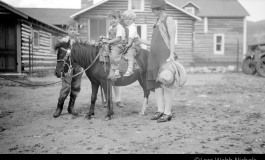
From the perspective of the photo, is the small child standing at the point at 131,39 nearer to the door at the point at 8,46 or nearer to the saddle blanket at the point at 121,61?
the saddle blanket at the point at 121,61

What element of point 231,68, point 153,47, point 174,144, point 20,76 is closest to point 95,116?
point 153,47

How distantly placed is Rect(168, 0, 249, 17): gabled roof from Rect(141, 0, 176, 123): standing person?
77.7ft

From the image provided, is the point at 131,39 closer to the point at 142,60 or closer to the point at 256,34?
the point at 142,60

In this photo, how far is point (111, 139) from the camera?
13.7 feet

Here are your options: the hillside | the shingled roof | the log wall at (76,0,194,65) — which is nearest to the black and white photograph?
Answer: the log wall at (76,0,194,65)

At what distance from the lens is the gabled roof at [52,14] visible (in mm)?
29559

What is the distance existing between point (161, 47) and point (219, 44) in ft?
80.6

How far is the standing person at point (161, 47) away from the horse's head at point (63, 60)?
166 centimetres

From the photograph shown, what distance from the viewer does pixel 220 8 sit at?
28.8 meters

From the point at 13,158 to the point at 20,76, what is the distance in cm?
1132

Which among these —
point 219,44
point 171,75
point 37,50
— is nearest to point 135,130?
point 171,75

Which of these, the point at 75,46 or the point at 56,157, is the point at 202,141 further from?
the point at 75,46

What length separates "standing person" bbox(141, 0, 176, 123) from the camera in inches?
201

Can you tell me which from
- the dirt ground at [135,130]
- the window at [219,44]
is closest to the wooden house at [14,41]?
the dirt ground at [135,130]
